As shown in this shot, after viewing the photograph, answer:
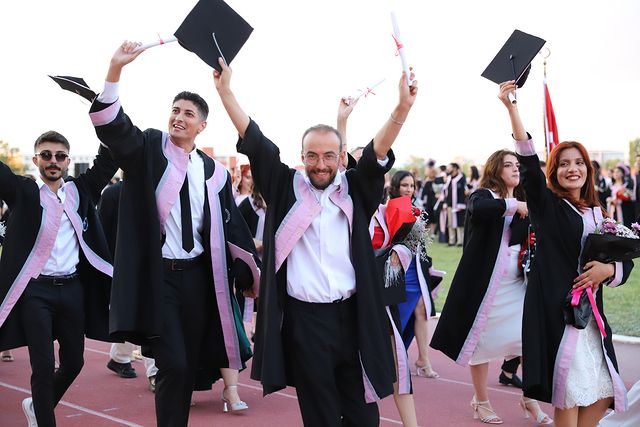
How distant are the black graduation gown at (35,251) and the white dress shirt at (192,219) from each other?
104 centimetres

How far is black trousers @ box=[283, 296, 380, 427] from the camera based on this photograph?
14.1 ft

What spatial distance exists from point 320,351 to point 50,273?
2440mm

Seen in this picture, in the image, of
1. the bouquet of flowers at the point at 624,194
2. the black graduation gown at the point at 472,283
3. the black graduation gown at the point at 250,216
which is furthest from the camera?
the bouquet of flowers at the point at 624,194

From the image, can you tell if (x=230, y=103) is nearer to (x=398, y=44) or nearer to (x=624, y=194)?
(x=398, y=44)

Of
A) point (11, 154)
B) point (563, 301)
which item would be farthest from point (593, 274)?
point (11, 154)

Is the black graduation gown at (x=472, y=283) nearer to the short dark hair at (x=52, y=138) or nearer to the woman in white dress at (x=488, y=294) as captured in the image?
the woman in white dress at (x=488, y=294)

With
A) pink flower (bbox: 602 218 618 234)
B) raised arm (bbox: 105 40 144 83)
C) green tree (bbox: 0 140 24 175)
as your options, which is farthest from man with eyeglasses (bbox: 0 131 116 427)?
green tree (bbox: 0 140 24 175)

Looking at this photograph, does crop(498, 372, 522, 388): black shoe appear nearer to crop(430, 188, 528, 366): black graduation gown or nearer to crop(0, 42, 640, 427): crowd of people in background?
crop(0, 42, 640, 427): crowd of people in background

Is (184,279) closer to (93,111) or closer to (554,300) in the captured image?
(93,111)

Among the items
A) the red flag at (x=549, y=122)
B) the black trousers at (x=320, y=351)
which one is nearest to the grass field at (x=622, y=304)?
the red flag at (x=549, y=122)

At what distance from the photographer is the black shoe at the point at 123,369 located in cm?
820

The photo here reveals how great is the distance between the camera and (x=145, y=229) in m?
4.88

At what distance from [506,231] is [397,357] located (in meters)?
1.63

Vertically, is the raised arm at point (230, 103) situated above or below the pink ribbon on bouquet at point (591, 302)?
above
